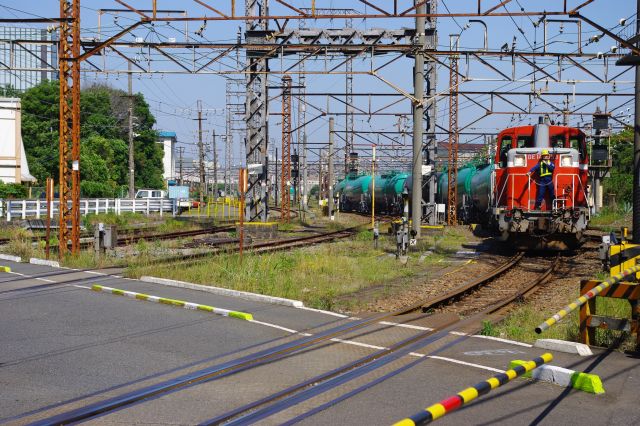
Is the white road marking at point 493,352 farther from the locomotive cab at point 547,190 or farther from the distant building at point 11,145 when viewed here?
the distant building at point 11,145

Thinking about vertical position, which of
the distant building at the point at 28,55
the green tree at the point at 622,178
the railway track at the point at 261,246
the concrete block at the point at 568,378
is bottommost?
the railway track at the point at 261,246

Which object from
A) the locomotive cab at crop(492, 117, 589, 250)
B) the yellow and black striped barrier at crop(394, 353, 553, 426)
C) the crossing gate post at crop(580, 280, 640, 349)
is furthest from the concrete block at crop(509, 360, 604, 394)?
the locomotive cab at crop(492, 117, 589, 250)

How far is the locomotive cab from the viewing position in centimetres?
2220

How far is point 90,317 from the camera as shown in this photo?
11.2m

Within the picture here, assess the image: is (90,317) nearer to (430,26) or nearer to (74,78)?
(74,78)

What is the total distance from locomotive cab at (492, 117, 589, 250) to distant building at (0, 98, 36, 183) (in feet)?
131

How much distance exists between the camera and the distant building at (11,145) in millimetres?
51781

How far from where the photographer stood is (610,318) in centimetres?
901

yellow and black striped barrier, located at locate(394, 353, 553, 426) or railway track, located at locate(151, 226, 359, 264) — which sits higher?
yellow and black striped barrier, located at locate(394, 353, 553, 426)

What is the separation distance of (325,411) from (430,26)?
26350mm

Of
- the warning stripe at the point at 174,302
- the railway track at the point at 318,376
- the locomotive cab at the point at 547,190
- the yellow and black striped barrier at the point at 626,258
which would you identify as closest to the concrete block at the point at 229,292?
the warning stripe at the point at 174,302

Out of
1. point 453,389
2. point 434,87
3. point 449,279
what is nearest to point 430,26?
A: point 434,87

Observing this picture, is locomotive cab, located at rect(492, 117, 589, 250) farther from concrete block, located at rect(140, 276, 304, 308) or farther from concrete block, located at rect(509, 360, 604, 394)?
concrete block, located at rect(509, 360, 604, 394)

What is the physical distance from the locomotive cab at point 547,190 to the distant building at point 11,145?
1567 inches
